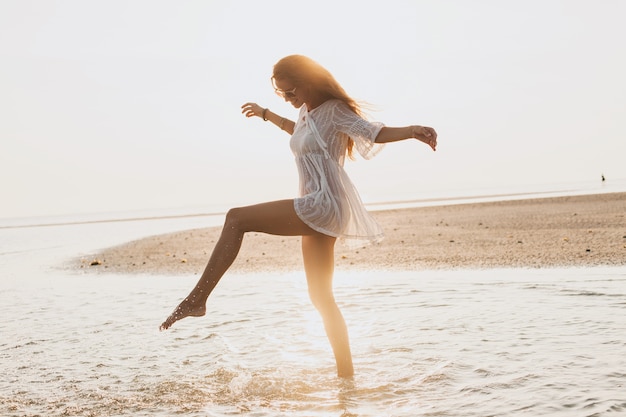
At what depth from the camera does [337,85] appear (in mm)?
5035

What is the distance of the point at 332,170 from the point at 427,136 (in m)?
0.84

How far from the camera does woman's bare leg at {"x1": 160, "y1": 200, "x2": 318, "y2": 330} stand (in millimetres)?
4750

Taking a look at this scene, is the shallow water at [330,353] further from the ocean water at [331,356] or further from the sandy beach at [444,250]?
the sandy beach at [444,250]

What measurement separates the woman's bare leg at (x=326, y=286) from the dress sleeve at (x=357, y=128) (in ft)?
2.31

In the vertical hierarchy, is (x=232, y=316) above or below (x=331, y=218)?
below

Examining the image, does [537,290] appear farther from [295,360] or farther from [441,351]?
[295,360]

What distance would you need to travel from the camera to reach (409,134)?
4.59 meters

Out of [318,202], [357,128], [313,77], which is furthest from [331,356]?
[313,77]

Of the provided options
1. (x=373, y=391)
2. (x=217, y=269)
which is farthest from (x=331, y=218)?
(x=373, y=391)

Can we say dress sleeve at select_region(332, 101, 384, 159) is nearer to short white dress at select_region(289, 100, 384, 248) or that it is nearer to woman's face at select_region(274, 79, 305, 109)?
short white dress at select_region(289, 100, 384, 248)

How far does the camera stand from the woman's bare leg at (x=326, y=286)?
16.6 feet

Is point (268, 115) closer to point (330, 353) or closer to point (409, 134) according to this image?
point (409, 134)

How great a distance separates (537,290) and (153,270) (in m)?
8.45

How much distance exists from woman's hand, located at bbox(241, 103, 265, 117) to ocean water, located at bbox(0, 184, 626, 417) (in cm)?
215
